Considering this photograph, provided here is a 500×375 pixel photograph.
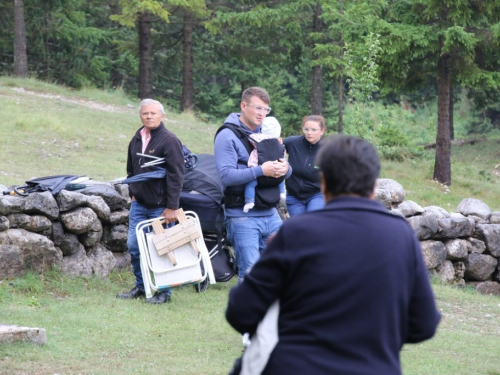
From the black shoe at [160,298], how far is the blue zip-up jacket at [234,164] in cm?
171

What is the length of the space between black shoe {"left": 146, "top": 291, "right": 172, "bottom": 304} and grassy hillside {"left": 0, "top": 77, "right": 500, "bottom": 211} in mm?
4156

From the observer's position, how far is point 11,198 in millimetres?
7508

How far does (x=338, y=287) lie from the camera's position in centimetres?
247

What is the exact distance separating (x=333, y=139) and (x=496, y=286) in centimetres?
917

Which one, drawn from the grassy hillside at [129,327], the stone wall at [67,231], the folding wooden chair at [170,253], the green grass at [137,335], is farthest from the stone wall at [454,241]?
the folding wooden chair at [170,253]

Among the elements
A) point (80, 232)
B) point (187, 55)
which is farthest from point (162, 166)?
point (187, 55)

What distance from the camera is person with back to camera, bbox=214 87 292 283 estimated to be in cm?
577

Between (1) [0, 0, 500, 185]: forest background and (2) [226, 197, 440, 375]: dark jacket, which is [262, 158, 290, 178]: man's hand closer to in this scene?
(2) [226, 197, 440, 375]: dark jacket

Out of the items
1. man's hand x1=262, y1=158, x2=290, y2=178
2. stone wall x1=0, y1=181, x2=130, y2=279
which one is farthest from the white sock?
stone wall x1=0, y1=181, x2=130, y2=279

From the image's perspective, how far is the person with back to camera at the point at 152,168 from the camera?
700cm

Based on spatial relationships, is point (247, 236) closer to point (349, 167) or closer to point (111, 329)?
point (111, 329)

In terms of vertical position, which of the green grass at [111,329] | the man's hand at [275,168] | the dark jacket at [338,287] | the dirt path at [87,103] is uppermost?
the dark jacket at [338,287]

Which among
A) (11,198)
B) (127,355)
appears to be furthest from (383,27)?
(127,355)

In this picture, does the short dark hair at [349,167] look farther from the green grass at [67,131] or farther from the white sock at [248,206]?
the green grass at [67,131]
